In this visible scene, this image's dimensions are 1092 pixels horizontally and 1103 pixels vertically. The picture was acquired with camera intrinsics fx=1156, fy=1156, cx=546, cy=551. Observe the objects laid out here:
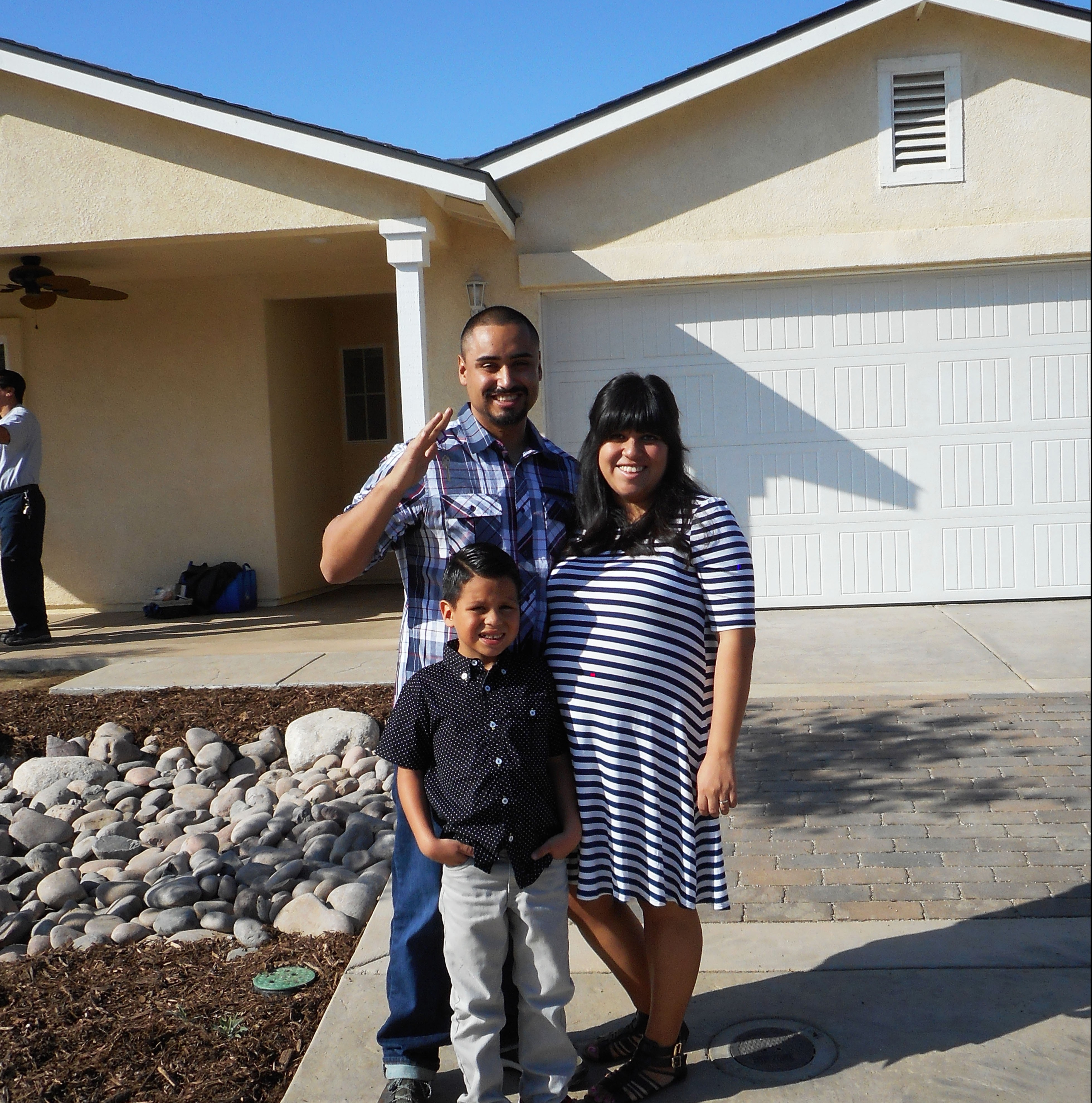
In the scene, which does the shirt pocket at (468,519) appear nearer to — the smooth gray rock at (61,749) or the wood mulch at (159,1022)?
the wood mulch at (159,1022)

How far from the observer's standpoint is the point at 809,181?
27.2ft

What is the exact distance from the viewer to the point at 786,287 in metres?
8.47

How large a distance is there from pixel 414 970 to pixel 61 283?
7756 mm

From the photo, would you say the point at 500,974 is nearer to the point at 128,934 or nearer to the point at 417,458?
the point at 417,458

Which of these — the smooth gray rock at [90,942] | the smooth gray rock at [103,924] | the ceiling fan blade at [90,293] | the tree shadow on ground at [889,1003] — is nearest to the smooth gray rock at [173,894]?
the smooth gray rock at [103,924]

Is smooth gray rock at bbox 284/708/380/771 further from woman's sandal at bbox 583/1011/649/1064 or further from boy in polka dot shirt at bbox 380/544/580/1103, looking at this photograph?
boy in polka dot shirt at bbox 380/544/580/1103

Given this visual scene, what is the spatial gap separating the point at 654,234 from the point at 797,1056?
6.64 meters

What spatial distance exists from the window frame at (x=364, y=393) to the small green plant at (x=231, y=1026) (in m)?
9.41

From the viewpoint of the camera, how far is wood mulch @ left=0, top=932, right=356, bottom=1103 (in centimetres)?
302

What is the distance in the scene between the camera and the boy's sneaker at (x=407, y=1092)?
2750 millimetres

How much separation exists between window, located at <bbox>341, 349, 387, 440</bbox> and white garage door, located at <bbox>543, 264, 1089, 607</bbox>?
13.4 feet

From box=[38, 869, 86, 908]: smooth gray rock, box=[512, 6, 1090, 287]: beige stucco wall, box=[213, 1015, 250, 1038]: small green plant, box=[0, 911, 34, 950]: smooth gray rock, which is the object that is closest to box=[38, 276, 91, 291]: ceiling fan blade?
box=[512, 6, 1090, 287]: beige stucco wall

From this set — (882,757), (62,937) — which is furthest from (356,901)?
(882,757)

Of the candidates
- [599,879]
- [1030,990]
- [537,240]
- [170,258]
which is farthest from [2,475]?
[1030,990]
